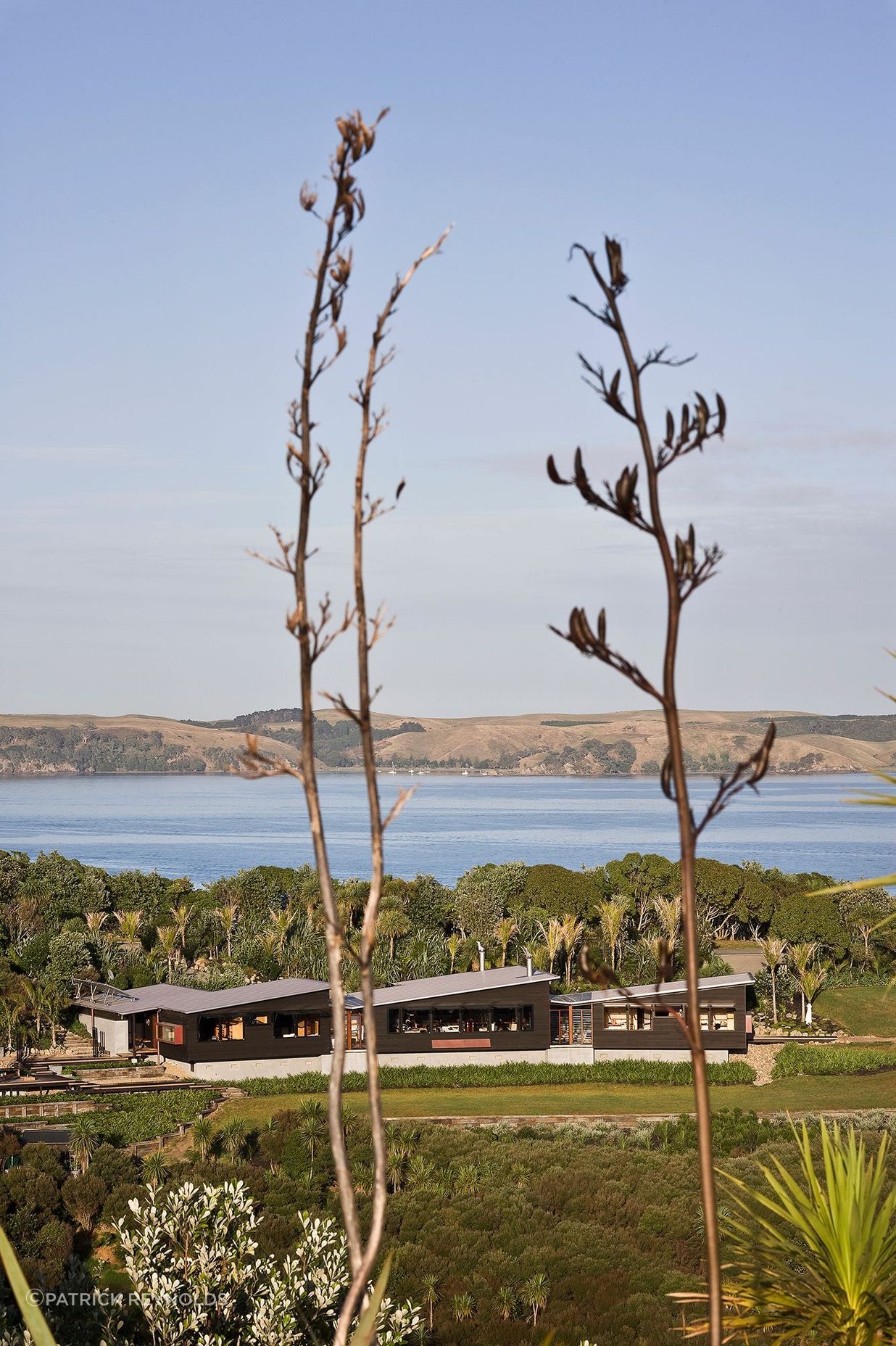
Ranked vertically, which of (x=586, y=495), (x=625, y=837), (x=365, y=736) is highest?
(x=586, y=495)

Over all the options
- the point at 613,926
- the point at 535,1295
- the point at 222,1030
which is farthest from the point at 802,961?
the point at 535,1295

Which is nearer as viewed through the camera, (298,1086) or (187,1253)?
(187,1253)

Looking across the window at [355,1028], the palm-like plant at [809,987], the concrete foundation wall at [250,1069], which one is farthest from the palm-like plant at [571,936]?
the concrete foundation wall at [250,1069]

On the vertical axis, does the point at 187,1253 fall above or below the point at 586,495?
below

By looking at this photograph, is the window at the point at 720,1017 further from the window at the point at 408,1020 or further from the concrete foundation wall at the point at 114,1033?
the concrete foundation wall at the point at 114,1033

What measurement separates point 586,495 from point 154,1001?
31703 millimetres

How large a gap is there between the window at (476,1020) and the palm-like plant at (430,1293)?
16.3m

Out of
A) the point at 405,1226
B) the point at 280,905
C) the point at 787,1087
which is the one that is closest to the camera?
the point at 405,1226

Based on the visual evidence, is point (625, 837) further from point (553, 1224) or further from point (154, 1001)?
point (553, 1224)

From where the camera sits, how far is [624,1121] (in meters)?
25.5

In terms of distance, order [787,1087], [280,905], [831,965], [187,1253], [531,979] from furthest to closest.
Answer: [280,905], [831,965], [531,979], [787,1087], [187,1253]

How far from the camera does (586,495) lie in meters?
2.23

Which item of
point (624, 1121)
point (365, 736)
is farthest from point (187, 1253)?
point (624, 1121)

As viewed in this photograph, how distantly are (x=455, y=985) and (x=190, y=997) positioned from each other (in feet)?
21.9
